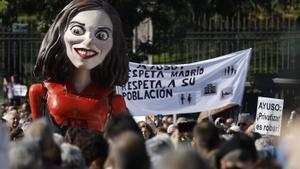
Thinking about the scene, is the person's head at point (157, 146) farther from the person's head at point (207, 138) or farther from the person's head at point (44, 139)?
the person's head at point (44, 139)

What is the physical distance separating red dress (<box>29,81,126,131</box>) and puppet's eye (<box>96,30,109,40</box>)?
1.55 ft

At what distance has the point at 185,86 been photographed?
17625 mm

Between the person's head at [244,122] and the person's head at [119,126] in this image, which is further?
the person's head at [244,122]

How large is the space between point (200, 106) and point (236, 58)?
127 centimetres

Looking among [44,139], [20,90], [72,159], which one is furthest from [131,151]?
[20,90]

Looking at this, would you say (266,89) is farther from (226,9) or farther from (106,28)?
(106,28)

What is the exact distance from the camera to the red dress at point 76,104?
12.5 m

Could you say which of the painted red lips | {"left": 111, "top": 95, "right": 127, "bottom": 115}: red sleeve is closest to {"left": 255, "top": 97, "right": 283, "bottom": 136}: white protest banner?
{"left": 111, "top": 95, "right": 127, "bottom": 115}: red sleeve

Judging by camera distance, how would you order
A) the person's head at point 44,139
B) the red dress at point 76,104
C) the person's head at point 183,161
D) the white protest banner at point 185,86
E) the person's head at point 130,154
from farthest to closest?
the white protest banner at point 185,86
the red dress at point 76,104
the person's head at point 44,139
the person's head at point 130,154
the person's head at point 183,161

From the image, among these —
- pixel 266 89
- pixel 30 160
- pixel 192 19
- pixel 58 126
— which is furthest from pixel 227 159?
pixel 192 19

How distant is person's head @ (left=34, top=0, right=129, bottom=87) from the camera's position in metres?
12.8

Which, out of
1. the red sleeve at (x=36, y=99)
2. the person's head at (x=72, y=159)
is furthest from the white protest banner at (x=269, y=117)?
the person's head at (x=72, y=159)

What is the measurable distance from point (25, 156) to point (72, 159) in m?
0.95

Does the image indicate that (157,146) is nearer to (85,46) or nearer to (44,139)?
(44,139)
